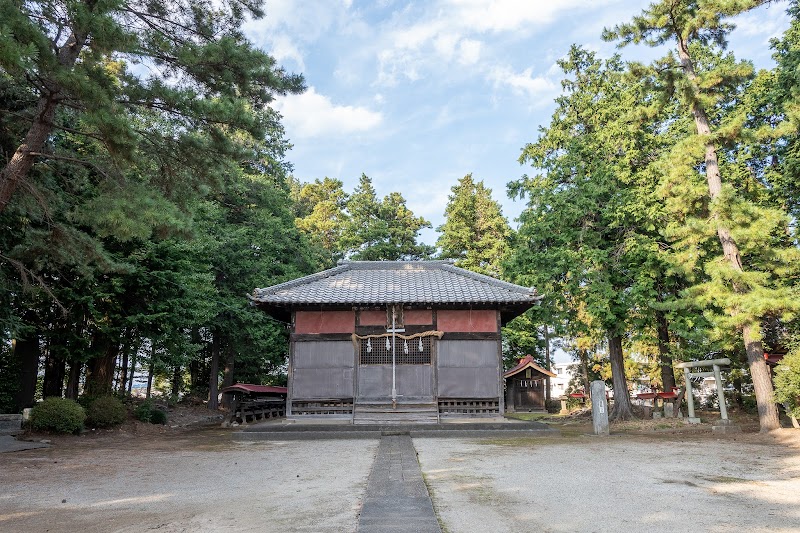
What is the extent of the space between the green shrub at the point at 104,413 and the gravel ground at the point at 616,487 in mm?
9902

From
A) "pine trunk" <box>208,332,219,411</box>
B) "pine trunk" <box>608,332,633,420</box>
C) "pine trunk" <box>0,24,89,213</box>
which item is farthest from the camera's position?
"pine trunk" <box>208,332,219,411</box>

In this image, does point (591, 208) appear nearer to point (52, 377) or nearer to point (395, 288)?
point (395, 288)

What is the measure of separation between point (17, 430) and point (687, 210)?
19.3 meters

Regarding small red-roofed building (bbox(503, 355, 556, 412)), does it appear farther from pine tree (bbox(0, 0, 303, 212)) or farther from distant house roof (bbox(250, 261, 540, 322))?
pine tree (bbox(0, 0, 303, 212))

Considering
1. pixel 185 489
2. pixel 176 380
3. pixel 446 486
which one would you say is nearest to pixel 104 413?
pixel 185 489

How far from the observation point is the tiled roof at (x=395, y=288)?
1441 centimetres

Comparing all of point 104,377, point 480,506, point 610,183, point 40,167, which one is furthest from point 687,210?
point 104,377

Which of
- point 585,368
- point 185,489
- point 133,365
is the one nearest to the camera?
point 185,489

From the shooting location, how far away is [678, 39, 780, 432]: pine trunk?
11.8 m

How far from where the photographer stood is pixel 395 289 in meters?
15.9

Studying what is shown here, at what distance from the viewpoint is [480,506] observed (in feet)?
16.0

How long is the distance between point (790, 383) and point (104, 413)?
17.7m

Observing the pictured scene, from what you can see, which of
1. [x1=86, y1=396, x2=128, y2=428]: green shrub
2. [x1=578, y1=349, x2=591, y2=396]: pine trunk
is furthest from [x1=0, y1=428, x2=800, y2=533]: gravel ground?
[x1=578, y1=349, x2=591, y2=396]: pine trunk

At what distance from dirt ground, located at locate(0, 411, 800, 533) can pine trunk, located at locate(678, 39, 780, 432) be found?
99 centimetres
